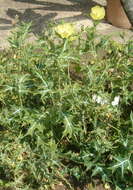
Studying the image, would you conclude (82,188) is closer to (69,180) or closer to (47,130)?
(69,180)

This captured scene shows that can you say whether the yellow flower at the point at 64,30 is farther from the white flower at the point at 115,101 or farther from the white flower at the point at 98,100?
the white flower at the point at 115,101

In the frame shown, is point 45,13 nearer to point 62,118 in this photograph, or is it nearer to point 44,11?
point 44,11

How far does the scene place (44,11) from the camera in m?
4.60

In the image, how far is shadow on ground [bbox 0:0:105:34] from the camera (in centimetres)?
441

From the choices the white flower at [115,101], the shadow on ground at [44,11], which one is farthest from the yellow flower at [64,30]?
the shadow on ground at [44,11]

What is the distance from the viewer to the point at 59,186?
2896 millimetres

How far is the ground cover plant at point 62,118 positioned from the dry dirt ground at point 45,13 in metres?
1.35

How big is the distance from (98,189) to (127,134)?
412 mm

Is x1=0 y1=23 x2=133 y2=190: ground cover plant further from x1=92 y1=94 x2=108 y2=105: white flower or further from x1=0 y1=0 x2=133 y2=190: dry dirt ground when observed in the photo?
x1=0 y1=0 x2=133 y2=190: dry dirt ground

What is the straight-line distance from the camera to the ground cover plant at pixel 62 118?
8.61 feet

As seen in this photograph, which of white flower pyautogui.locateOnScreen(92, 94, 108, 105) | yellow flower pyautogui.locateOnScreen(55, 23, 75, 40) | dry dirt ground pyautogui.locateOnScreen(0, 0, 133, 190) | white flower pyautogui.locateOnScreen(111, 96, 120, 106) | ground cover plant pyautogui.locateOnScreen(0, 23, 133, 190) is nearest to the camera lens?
yellow flower pyautogui.locateOnScreen(55, 23, 75, 40)

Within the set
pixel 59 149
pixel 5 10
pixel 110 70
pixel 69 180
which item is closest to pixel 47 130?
pixel 59 149

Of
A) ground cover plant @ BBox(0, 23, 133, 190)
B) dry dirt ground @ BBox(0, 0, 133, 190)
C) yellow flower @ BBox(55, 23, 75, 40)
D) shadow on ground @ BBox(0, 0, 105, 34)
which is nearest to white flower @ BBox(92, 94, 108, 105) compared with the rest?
ground cover plant @ BBox(0, 23, 133, 190)

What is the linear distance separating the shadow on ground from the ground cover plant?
4.92 feet
